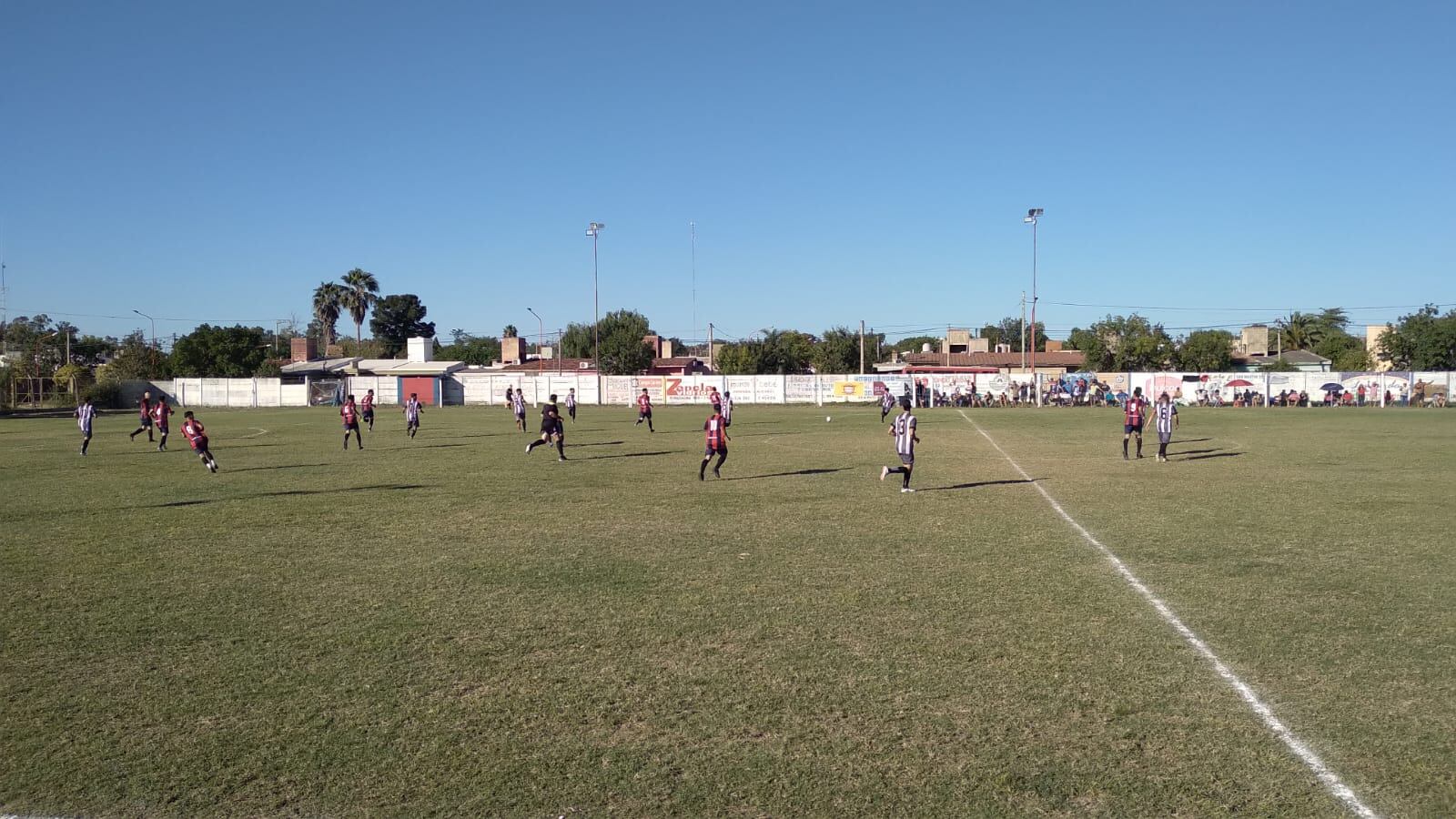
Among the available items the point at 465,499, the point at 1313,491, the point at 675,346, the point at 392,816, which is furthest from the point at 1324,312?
the point at 392,816

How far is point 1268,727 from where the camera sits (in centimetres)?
573

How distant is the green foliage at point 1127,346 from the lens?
280ft

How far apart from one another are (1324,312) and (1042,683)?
5012 inches

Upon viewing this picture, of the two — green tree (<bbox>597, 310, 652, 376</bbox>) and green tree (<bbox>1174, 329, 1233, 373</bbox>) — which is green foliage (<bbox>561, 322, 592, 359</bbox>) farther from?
green tree (<bbox>1174, 329, 1233, 373</bbox>)

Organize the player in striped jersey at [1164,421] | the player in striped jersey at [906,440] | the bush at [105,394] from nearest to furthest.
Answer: the player in striped jersey at [906,440]
the player in striped jersey at [1164,421]
the bush at [105,394]

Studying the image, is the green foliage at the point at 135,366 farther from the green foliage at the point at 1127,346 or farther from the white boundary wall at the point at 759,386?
the green foliage at the point at 1127,346

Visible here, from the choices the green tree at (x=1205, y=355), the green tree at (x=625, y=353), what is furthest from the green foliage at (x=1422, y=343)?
the green tree at (x=625, y=353)

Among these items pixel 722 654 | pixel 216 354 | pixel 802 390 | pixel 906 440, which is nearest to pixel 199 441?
pixel 906 440

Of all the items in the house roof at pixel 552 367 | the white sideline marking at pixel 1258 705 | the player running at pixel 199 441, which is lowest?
the white sideline marking at pixel 1258 705

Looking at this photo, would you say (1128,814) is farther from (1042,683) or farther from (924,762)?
(1042,683)

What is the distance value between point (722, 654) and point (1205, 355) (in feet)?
296

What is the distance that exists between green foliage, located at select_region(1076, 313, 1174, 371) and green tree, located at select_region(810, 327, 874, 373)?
75.0 feet

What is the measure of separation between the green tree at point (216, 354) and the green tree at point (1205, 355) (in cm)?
8504

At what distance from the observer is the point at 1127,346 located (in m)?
85.9
